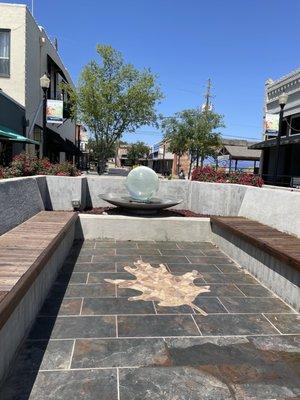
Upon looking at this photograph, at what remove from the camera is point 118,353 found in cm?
378

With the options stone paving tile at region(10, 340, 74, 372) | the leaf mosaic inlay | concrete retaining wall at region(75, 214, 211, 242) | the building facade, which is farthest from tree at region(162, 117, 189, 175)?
stone paving tile at region(10, 340, 74, 372)

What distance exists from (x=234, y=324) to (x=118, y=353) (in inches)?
61.0

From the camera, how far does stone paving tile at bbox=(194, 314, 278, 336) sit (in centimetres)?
440

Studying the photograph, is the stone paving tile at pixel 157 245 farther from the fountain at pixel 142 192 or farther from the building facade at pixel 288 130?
the building facade at pixel 288 130

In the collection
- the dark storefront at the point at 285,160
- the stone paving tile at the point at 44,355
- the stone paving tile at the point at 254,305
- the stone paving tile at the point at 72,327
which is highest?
the dark storefront at the point at 285,160

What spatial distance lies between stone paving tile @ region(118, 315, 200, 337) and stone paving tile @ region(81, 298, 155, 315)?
18cm

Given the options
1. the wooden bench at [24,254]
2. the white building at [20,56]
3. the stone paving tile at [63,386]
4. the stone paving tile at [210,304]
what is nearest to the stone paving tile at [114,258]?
the wooden bench at [24,254]

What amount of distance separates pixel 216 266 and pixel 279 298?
173 cm

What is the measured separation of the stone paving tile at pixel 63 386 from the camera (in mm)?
3066

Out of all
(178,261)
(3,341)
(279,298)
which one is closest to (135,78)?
(178,261)

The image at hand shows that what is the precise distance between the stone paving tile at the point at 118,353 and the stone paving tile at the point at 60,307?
30.6 inches

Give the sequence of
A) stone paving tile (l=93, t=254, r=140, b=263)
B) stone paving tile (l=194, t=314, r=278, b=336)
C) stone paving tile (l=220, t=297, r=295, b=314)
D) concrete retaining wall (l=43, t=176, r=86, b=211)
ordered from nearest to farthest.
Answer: stone paving tile (l=194, t=314, r=278, b=336), stone paving tile (l=220, t=297, r=295, b=314), stone paving tile (l=93, t=254, r=140, b=263), concrete retaining wall (l=43, t=176, r=86, b=211)

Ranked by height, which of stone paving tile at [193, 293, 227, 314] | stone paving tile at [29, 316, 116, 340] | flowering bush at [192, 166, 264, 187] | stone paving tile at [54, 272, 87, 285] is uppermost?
flowering bush at [192, 166, 264, 187]

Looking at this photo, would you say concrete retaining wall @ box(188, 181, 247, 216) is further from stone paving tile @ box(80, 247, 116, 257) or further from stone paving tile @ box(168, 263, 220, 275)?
stone paving tile @ box(80, 247, 116, 257)
